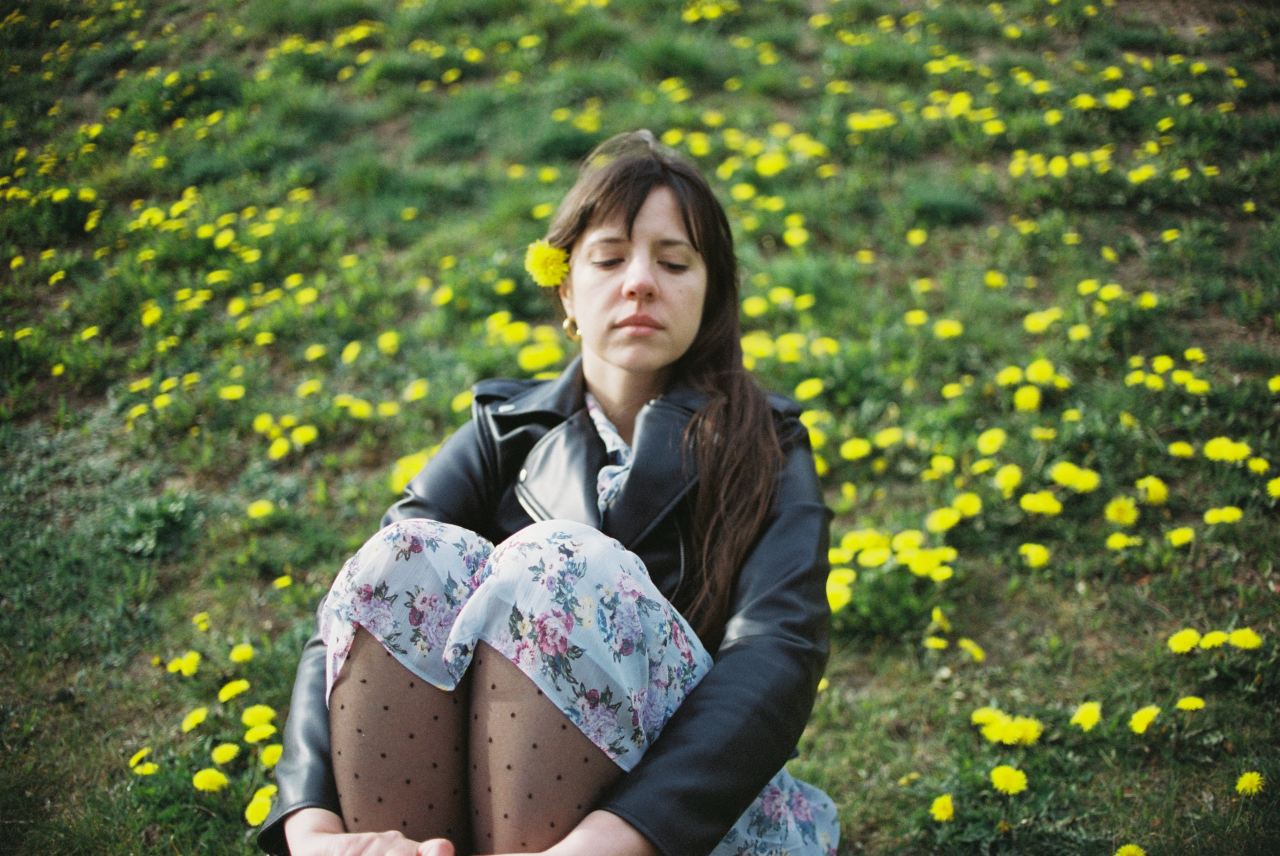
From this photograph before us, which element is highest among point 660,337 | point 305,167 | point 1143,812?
point 660,337

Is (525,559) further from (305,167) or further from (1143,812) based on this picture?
(305,167)

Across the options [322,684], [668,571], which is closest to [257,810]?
[322,684]

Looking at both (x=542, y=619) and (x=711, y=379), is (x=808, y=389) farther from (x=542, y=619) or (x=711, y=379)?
(x=542, y=619)

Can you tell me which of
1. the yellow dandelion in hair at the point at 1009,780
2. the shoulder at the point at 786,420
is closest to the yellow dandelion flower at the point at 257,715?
the shoulder at the point at 786,420

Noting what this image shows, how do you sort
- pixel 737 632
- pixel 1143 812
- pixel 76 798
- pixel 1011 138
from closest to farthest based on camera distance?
pixel 737 632 < pixel 1143 812 < pixel 76 798 < pixel 1011 138

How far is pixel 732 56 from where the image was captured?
5270 millimetres

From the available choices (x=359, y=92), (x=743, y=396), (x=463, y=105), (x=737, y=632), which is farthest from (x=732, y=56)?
(x=737, y=632)

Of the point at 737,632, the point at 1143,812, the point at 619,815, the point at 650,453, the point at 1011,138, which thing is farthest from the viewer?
the point at 1011,138

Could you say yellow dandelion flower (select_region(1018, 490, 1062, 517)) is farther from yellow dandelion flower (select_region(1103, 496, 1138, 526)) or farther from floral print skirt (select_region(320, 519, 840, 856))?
floral print skirt (select_region(320, 519, 840, 856))

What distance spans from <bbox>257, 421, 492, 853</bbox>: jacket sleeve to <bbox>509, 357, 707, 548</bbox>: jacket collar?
11cm

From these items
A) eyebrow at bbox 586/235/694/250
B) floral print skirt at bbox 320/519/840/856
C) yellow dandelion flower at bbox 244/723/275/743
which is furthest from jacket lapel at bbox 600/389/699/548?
yellow dandelion flower at bbox 244/723/275/743

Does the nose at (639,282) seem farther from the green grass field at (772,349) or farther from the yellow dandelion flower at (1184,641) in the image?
the yellow dandelion flower at (1184,641)

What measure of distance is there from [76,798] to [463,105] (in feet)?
12.6

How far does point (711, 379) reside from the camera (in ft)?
6.79
